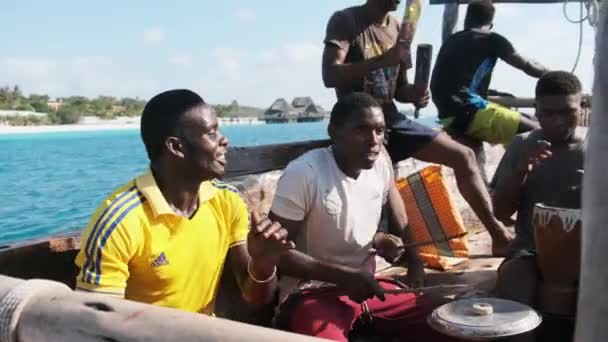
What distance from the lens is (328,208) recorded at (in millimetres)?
3004

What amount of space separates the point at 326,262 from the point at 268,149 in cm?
181

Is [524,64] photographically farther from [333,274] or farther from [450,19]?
[333,274]

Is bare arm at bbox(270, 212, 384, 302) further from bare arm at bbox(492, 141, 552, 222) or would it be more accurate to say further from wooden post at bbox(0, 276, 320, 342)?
wooden post at bbox(0, 276, 320, 342)

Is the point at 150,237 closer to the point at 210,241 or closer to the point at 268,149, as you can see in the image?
the point at 210,241

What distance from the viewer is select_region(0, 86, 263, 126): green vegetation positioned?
74.6 metres

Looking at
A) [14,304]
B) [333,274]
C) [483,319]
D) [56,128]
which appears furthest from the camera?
[56,128]

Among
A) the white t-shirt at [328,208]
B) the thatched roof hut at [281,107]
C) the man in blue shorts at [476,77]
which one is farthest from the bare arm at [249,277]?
the thatched roof hut at [281,107]

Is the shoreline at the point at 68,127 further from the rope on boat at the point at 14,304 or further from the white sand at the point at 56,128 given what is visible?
the rope on boat at the point at 14,304

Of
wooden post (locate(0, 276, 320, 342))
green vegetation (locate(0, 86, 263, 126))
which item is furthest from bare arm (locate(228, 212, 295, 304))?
green vegetation (locate(0, 86, 263, 126))

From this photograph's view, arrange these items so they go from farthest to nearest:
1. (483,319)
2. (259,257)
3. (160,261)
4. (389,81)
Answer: (389,81) → (259,257) → (160,261) → (483,319)

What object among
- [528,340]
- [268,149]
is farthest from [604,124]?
[268,149]

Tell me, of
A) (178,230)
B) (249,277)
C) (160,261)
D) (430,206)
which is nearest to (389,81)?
(430,206)

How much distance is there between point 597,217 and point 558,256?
1.65 metres

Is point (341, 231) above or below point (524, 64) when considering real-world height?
below
